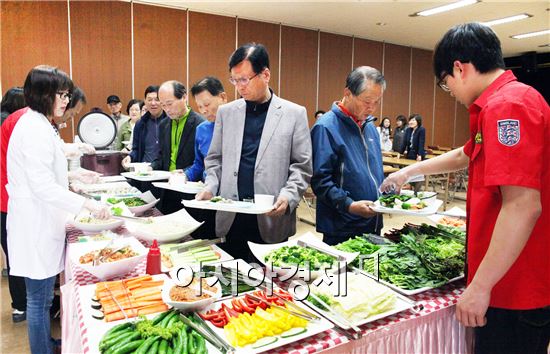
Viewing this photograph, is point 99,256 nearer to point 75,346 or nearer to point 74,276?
point 74,276

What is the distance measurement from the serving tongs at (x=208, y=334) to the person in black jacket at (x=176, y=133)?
1733mm

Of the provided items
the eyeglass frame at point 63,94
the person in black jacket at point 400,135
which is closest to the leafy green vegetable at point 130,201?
the eyeglass frame at point 63,94

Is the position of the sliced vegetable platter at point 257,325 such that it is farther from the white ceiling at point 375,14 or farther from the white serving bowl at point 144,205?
the white ceiling at point 375,14

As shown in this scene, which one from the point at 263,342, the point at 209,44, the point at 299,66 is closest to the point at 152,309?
the point at 263,342

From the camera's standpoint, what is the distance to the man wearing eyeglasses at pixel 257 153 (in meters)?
1.97

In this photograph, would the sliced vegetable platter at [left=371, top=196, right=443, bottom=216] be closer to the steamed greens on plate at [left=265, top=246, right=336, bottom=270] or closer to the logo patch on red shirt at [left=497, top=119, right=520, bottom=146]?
the steamed greens on plate at [left=265, top=246, right=336, bottom=270]

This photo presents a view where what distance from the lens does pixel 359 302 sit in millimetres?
1210

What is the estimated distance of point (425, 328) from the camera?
129cm

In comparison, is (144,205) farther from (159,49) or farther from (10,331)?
(159,49)

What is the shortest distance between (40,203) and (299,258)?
1.35m

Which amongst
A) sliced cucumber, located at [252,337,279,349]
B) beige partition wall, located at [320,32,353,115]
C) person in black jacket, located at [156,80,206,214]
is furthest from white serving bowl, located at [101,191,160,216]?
beige partition wall, located at [320,32,353,115]

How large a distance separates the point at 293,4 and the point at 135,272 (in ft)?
20.3

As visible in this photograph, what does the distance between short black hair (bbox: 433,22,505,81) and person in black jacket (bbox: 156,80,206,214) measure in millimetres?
2044

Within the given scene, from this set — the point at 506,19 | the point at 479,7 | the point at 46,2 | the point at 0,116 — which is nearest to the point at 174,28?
the point at 46,2
